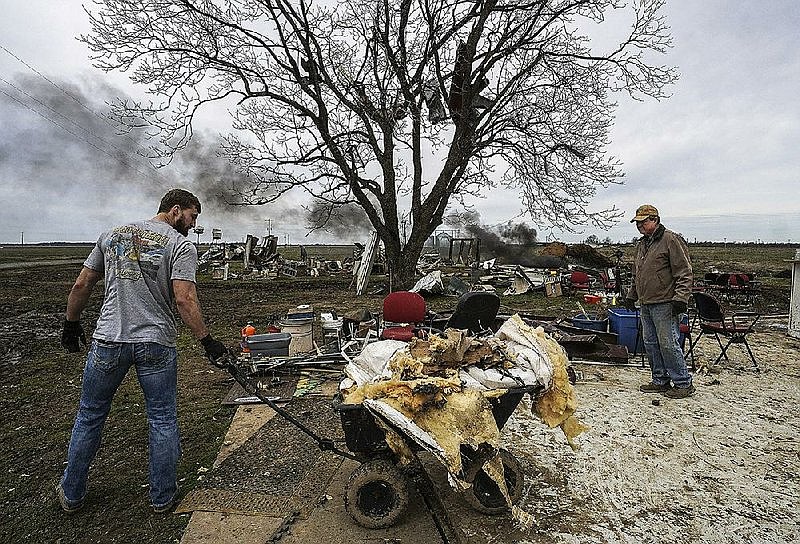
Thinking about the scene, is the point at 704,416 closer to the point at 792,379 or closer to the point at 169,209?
the point at 792,379

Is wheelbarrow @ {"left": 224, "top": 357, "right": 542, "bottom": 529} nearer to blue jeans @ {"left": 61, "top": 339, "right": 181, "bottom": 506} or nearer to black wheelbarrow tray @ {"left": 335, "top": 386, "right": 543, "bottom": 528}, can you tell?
black wheelbarrow tray @ {"left": 335, "top": 386, "right": 543, "bottom": 528}

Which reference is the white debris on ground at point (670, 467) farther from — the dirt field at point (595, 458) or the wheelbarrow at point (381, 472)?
the wheelbarrow at point (381, 472)

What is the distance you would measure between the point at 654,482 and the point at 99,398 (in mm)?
4015

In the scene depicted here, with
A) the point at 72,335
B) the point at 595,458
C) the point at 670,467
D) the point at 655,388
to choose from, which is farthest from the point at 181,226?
the point at 655,388

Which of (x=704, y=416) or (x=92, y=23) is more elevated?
(x=92, y=23)

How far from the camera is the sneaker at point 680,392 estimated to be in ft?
17.9

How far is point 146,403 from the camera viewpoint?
319 cm

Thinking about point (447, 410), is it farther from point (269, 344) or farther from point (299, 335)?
point (299, 335)

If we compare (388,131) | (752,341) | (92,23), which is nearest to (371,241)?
(388,131)

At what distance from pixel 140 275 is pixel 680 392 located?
5.59m

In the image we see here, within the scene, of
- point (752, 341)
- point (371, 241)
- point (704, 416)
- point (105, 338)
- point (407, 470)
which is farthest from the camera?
point (371, 241)

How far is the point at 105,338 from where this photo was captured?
3.07m

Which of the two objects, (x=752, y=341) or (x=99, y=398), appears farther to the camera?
(x=752, y=341)

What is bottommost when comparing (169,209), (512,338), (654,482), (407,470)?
(654,482)
